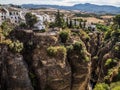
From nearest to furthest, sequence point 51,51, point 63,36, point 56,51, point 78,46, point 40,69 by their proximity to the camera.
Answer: point 51,51
point 40,69
point 56,51
point 78,46
point 63,36

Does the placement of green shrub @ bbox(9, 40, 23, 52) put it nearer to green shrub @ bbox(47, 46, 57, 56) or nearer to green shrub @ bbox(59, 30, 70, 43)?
green shrub @ bbox(47, 46, 57, 56)

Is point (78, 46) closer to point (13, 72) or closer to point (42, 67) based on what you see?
point (42, 67)

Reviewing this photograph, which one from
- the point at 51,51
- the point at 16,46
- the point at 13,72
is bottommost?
the point at 13,72

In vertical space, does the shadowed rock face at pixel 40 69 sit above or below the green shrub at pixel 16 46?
below

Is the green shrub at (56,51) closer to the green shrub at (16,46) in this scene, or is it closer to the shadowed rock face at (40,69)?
the shadowed rock face at (40,69)

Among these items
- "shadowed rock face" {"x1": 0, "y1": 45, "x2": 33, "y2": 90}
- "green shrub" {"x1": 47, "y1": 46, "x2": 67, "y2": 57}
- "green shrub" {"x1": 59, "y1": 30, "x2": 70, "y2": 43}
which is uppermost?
"green shrub" {"x1": 59, "y1": 30, "x2": 70, "y2": 43}

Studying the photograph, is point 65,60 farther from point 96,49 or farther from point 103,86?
point 96,49

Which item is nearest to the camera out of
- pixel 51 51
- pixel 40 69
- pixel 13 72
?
pixel 13 72

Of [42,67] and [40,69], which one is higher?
[42,67]

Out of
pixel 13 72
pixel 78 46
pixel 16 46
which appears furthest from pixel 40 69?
pixel 78 46

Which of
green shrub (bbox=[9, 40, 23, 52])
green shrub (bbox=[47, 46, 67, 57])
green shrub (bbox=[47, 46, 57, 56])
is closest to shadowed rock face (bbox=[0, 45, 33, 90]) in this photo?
green shrub (bbox=[9, 40, 23, 52])

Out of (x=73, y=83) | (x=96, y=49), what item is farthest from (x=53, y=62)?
(x=96, y=49)

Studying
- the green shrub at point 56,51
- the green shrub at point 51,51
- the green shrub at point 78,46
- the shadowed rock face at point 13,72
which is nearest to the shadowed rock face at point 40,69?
the shadowed rock face at point 13,72

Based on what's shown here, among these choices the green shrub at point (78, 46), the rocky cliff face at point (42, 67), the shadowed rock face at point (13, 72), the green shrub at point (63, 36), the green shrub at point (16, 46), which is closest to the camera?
the shadowed rock face at point (13, 72)
